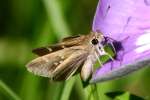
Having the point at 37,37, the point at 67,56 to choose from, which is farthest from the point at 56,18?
the point at 67,56

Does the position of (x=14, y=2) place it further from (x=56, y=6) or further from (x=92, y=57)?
(x=92, y=57)

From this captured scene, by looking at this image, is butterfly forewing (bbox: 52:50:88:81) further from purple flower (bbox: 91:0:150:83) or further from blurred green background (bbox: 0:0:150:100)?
blurred green background (bbox: 0:0:150:100)

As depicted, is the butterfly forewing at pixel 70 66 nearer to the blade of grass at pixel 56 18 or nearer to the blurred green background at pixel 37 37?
the blurred green background at pixel 37 37

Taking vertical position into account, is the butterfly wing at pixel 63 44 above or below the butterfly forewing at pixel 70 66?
above

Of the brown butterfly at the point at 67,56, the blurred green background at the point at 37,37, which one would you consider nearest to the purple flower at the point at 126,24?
the brown butterfly at the point at 67,56

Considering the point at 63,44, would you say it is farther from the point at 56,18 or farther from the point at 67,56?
the point at 56,18

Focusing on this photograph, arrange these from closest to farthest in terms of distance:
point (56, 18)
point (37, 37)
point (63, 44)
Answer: point (63, 44)
point (56, 18)
point (37, 37)

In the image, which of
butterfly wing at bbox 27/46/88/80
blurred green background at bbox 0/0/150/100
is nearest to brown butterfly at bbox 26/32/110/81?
butterfly wing at bbox 27/46/88/80
